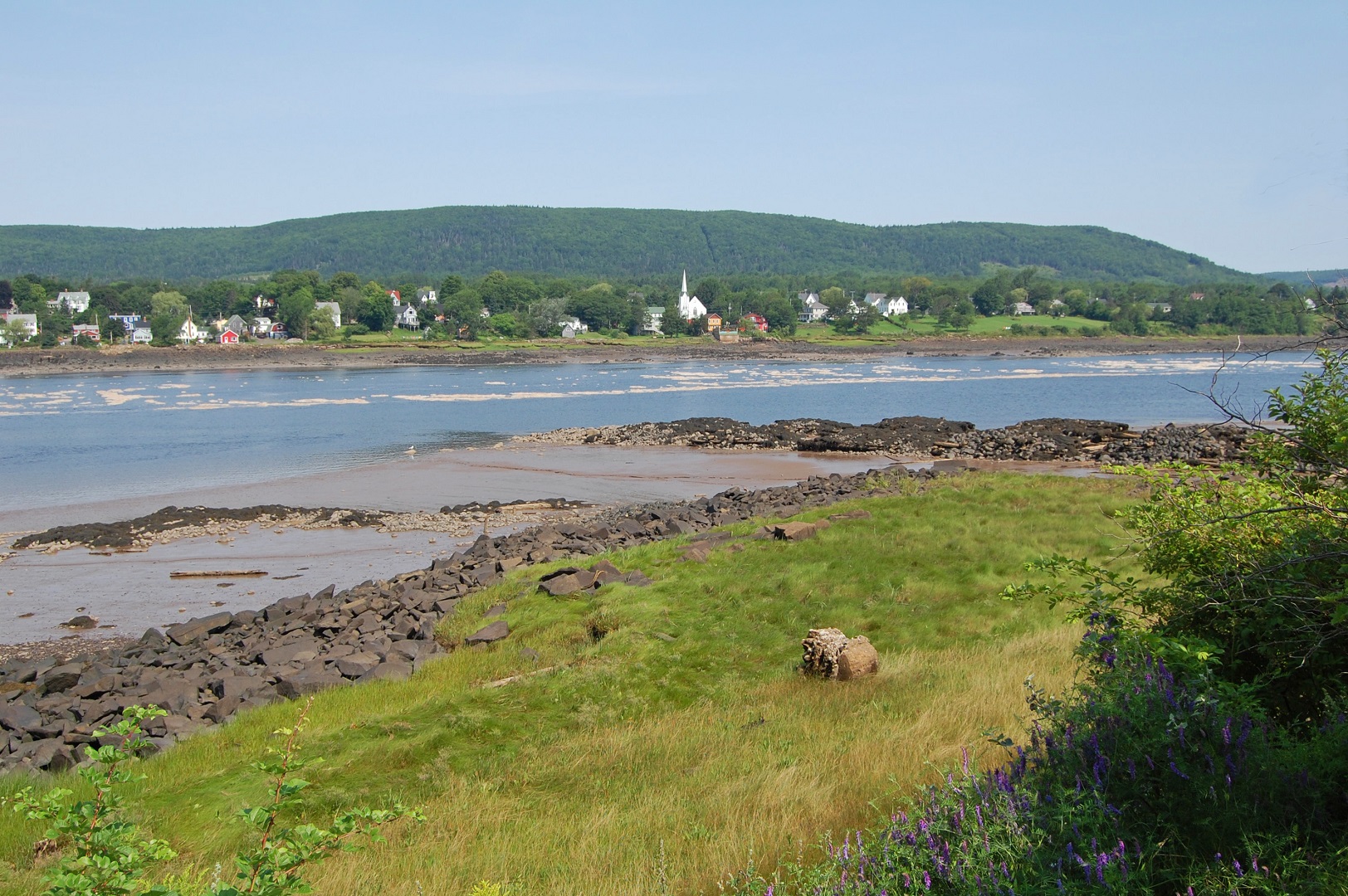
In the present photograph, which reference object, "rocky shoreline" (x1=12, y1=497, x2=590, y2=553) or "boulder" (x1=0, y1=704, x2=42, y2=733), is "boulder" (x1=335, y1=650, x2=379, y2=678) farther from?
"rocky shoreline" (x1=12, y1=497, x2=590, y2=553)

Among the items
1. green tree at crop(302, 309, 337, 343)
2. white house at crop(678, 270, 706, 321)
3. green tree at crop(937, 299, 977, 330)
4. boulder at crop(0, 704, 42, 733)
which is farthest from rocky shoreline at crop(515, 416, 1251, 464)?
green tree at crop(937, 299, 977, 330)

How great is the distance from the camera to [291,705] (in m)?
11.1

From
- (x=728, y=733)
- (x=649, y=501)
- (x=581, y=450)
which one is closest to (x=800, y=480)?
(x=649, y=501)

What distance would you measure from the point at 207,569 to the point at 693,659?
53.0 ft

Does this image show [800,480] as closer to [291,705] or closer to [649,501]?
[649,501]

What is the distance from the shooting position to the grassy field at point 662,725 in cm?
593

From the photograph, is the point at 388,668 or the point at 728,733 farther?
the point at 388,668

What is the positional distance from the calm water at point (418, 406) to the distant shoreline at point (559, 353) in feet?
41.4

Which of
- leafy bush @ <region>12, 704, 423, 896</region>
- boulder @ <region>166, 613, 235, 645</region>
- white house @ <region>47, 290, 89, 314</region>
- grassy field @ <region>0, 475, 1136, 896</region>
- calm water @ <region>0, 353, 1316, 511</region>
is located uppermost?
white house @ <region>47, 290, 89, 314</region>

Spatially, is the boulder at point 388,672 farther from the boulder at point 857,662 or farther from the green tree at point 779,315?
the green tree at point 779,315

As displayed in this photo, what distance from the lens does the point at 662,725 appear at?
912cm

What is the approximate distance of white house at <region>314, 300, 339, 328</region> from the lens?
540 feet

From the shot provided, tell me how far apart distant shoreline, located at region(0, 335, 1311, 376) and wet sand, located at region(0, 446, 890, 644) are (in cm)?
8945

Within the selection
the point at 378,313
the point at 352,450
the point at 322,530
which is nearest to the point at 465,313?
the point at 378,313
